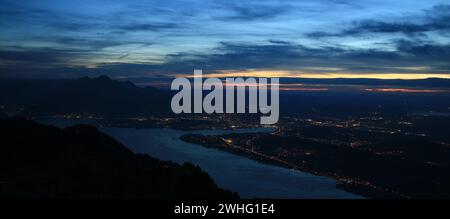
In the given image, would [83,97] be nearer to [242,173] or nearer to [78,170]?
[242,173]

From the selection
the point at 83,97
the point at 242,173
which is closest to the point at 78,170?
the point at 242,173

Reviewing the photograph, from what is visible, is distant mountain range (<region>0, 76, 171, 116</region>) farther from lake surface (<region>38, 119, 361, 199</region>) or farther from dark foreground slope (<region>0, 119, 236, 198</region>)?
dark foreground slope (<region>0, 119, 236, 198</region>)

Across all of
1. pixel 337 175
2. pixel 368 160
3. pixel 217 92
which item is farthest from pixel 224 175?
pixel 217 92

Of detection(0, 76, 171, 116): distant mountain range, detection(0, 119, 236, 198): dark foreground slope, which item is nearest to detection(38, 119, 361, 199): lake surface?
detection(0, 119, 236, 198): dark foreground slope

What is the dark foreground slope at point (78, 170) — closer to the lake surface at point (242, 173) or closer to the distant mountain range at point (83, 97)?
the lake surface at point (242, 173)

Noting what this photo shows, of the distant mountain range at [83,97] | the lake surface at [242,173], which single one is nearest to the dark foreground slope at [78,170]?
the lake surface at [242,173]
